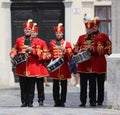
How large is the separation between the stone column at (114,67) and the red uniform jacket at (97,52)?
0.58 meters

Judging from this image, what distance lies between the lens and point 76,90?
21781 mm

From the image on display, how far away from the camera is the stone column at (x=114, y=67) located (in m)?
12.9

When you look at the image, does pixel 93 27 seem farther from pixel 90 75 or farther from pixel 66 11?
pixel 66 11

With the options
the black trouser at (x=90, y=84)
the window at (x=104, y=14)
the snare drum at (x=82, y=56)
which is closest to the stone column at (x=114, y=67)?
the snare drum at (x=82, y=56)

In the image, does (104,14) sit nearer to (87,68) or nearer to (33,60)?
(87,68)

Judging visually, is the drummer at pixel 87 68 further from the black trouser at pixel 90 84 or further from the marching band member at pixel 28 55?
the marching band member at pixel 28 55

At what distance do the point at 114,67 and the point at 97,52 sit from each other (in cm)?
87

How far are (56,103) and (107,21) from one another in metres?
10.9

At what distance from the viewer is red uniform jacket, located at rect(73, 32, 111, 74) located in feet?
44.9

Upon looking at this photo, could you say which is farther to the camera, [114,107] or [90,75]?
[90,75]

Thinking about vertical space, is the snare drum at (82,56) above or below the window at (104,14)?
below

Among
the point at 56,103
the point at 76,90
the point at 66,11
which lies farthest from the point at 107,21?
the point at 56,103

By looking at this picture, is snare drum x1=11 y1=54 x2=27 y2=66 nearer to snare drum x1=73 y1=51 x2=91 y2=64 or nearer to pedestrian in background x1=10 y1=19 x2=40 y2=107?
pedestrian in background x1=10 y1=19 x2=40 y2=107

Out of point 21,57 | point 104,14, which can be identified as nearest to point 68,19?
point 104,14
